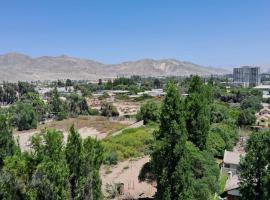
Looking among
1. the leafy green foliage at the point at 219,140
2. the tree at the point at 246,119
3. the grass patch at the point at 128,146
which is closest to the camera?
the leafy green foliage at the point at 219,140

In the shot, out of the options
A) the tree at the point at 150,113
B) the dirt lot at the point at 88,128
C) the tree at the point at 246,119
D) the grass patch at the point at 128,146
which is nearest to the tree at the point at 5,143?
the grass patch at the point at 128,146

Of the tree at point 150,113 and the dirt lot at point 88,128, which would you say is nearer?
the tree at point 150,113

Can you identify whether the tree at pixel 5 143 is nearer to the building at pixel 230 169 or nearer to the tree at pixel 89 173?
the tree at pixel 89 173

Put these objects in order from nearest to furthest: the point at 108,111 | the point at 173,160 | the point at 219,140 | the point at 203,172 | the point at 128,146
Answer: the point at 173,160 < the point at 203,172 < the point at 219,140 < the point at 128,146 < the point at 108,111

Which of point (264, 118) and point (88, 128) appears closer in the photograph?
point (88, 128)

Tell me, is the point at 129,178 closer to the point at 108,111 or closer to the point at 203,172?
the point at 203,172

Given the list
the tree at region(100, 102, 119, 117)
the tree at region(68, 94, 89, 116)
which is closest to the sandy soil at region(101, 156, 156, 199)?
the tree at region(100, 102, 119, 117)

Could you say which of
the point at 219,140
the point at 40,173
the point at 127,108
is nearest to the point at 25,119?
the point at 127,108
